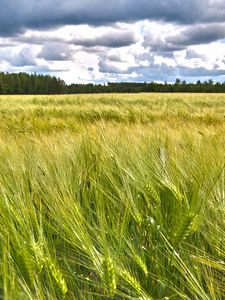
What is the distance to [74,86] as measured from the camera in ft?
237

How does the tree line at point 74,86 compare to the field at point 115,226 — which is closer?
the field at point 115,226

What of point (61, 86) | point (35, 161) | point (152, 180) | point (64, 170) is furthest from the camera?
point (61, 86)

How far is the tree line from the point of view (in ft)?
192

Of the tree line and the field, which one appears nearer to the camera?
the field

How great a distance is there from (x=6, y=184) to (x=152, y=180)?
1.86 feet

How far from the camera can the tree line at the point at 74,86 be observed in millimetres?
58562

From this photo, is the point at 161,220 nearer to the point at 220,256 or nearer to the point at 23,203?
the point at 220,256

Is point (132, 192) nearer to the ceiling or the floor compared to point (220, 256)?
nearer to the ceiling

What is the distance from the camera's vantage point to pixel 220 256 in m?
1.02

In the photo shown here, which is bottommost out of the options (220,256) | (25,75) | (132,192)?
(220,256)

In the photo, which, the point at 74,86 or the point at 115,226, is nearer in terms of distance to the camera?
the point at 115,226

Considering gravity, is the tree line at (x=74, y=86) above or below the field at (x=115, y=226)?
above

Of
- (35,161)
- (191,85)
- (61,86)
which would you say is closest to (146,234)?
(35,161)

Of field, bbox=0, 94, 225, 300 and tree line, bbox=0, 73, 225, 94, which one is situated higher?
tree line, bbox=0, 73, 225, 94
